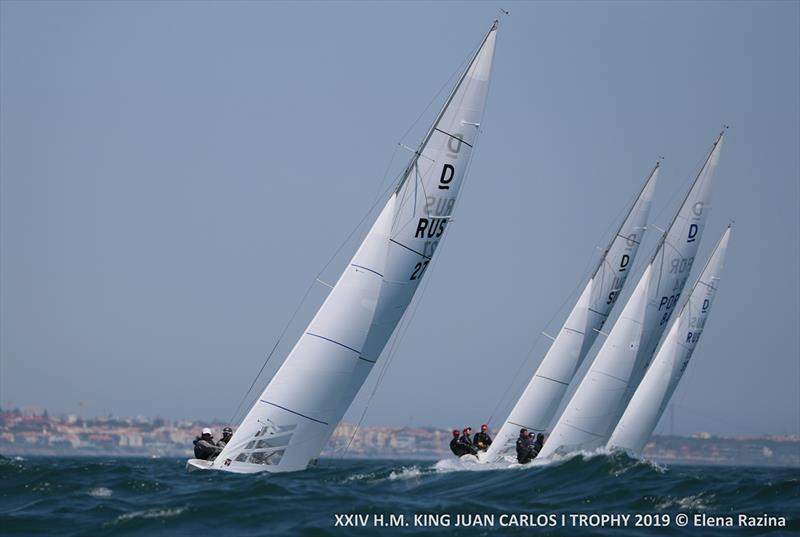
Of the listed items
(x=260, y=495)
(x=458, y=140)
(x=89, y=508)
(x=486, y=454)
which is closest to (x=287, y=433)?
(x=260, y=495)

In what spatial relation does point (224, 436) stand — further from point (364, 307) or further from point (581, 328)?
point (581, 328)

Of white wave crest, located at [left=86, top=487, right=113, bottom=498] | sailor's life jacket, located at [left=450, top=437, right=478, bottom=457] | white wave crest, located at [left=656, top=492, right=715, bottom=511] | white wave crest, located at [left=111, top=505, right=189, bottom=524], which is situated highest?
white wave crest, located at [left=656, top=492, right=715, bottom=511]

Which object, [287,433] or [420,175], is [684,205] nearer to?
[420,175]

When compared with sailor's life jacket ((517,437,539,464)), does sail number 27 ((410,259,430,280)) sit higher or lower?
higher

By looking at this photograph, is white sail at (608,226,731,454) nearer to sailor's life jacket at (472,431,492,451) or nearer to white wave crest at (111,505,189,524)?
sailor's life jacket at (472,431,492,451)

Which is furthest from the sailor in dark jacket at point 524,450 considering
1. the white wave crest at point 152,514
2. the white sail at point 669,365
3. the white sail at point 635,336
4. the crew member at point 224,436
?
the white wave crest at point 152,514

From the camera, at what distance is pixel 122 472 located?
2458 centimetres

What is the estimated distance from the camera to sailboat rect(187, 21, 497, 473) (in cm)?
2238

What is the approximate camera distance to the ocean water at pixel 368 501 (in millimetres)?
16547

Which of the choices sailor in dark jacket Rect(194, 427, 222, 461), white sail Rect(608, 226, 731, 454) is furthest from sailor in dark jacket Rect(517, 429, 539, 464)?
sailor in dark jacket Rect(194, 427, 222, 461)

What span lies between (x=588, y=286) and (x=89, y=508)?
20768mm

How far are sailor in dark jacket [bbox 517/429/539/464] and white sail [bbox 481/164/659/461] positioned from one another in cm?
305

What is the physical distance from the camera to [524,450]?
30562 mm

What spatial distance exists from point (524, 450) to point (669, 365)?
9412 mm
